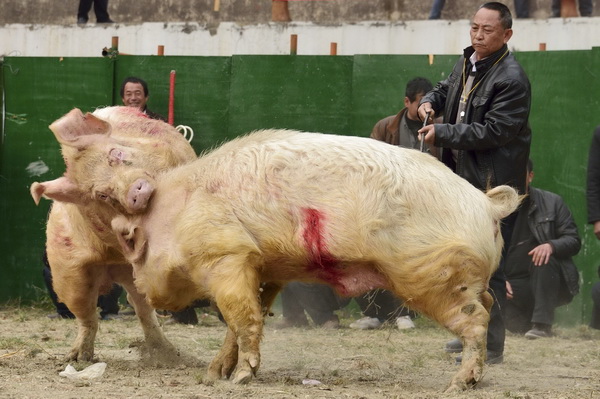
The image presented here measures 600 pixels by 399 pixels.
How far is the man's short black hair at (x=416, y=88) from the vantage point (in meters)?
9.25

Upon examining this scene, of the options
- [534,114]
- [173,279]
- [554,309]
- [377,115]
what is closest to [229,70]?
[377,115]

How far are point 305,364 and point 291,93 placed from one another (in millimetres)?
3557

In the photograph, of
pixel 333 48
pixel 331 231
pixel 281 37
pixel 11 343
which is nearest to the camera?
pixel 331 231

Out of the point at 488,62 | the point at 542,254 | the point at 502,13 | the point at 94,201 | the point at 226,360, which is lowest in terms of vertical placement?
A: the point at 226,360

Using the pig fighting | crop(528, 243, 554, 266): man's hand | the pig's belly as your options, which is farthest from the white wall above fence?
the pig's belly

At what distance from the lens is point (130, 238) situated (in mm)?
6215

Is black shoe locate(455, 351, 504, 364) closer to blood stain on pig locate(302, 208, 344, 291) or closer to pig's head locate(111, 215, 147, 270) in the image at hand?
blood stain on pig locate(302, 208, 344, 291)

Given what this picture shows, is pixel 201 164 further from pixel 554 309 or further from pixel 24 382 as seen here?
pixel 554 309

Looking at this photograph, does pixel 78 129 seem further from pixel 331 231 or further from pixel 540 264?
pixel 540 264

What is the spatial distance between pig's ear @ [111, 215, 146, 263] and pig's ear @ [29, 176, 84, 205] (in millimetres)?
346

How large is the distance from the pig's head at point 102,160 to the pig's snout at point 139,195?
3 centimetres

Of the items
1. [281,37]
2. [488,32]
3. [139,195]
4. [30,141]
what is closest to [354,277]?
[139,195]

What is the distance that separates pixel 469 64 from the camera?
276 inches

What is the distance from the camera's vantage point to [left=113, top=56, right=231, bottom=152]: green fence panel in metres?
10.3
